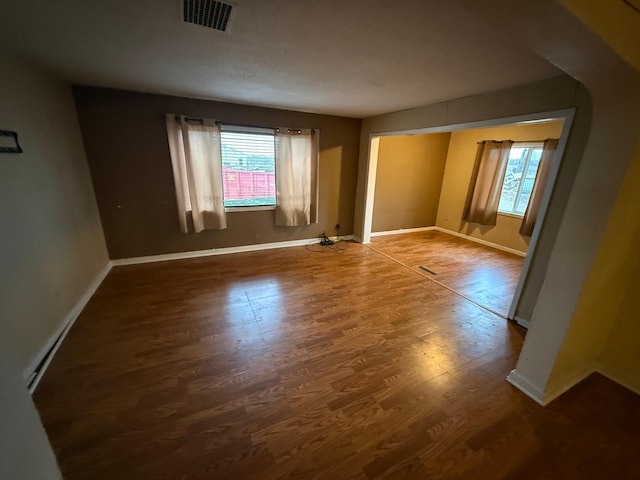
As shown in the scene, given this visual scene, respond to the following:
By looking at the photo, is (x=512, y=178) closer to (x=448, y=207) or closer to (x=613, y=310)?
(x=448, y=207)

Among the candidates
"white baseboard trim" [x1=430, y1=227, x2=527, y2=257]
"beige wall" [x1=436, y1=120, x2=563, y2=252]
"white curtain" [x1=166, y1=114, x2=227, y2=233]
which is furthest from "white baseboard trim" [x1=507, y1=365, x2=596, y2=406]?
"white curtain" [x1=166, y1=114, x2=227, y2=233]

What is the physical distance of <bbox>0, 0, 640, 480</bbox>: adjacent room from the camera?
1280 mm

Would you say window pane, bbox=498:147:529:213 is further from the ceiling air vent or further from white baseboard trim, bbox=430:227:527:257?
the ceiling air vent

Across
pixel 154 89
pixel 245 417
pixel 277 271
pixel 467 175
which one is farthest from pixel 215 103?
pixel 467 175

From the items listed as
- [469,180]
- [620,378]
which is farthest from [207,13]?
[469,180]

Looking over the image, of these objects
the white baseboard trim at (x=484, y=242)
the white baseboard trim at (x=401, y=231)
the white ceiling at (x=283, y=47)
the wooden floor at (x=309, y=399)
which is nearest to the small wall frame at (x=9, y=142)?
the white ceiling at (x=283, y=47)

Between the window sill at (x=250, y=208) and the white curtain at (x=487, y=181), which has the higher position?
the white curtain at (x=487, y=181)

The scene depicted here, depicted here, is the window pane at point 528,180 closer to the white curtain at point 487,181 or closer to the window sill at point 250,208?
the white curtain at point 487,181

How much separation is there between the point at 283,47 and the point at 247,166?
2350 mm

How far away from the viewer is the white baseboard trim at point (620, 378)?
180 cm

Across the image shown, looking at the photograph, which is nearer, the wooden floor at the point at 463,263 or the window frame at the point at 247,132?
the wooden floor at the point at 463,263

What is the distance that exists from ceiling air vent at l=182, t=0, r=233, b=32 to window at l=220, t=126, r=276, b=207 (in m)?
2.27

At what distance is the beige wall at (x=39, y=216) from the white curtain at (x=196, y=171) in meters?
0.99

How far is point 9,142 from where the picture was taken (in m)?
1.77
